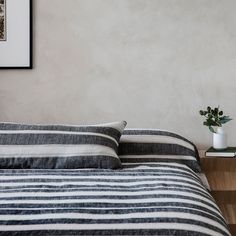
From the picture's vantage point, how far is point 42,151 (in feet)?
7.55

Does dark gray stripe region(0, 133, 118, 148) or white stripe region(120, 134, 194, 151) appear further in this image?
white stripe region(120, 134, 194, 151)

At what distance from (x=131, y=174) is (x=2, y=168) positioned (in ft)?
2.11

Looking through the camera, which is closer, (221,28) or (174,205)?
(174,205)

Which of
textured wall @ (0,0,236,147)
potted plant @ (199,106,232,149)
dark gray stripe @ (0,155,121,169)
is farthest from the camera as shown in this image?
textured wall @ (0,0,236,147)

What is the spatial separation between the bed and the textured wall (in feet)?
2.50

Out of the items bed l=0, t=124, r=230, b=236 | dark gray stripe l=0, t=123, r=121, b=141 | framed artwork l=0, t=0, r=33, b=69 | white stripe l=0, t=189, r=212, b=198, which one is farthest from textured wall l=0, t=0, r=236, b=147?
white stripe l=0, t=189, r=212, b=198

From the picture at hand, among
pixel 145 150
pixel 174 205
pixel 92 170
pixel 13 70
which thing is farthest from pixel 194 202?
pixel 13 70

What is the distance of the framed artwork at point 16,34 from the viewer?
2889 mm

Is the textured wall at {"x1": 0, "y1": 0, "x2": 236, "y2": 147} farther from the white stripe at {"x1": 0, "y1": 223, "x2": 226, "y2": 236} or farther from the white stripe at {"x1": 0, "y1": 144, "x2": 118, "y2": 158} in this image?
the white stripe at {"x1": 0, "y1": 223, "x2": 226, "y2": 236}

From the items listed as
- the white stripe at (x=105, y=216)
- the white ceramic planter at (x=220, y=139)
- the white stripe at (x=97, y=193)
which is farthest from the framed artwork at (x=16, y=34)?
the white stripe at (x=105, y=216)

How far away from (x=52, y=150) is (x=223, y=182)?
3.09 feet

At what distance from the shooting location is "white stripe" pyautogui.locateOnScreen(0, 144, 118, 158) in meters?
2.29

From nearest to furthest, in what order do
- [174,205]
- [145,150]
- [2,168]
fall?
[174,205]
[2,168]
[145,150]

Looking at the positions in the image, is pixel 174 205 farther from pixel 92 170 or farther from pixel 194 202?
pixel 92 170
